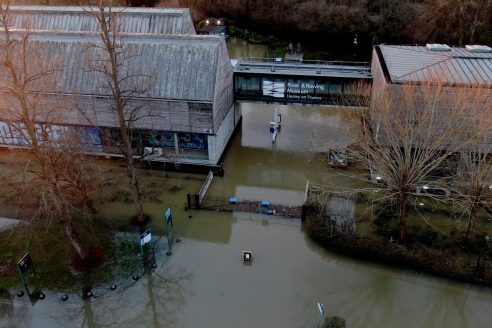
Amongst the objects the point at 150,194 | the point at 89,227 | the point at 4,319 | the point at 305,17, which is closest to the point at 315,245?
the point at 150,194

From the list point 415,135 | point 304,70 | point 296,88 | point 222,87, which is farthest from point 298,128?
point 415,135

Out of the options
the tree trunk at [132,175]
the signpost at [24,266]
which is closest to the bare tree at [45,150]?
the signpost at [24,266]

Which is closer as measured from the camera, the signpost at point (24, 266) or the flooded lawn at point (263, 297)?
the flooded lawn at point (263, 297)

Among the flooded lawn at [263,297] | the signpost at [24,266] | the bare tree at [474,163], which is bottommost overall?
the flooded lawn at [263,297]

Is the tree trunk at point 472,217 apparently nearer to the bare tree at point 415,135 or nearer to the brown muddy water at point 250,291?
the bare tree at point 415,135

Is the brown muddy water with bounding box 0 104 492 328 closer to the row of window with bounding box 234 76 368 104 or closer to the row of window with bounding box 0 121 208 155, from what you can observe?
the row of window with bounding box 0 121 208 155

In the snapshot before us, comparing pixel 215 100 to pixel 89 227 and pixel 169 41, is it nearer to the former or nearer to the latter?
pixel 169 41
